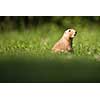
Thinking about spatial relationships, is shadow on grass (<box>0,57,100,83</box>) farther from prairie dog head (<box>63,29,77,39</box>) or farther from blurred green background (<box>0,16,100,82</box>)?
prairie dog head (<box>63,29,77,39</box>)

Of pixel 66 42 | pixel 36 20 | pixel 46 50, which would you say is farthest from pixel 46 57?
pixel 36 20

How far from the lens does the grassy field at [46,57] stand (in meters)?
3.91

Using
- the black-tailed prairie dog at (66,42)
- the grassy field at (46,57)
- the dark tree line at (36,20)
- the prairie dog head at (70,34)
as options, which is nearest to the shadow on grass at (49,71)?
the grassy field at (46,57)

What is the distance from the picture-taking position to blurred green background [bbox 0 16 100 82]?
154 inches

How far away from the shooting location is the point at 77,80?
3.93 meters

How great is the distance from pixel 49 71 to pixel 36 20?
56 cm

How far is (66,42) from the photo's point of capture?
3.94 meters

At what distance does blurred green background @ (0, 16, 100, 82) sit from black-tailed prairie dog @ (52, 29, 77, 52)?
0.04 metres

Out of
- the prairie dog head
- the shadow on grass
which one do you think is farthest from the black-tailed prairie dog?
the shadow on grass

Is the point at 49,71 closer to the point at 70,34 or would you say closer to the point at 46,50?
the point at 46,50
